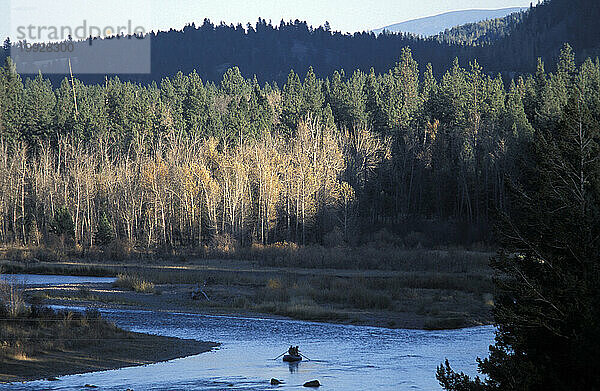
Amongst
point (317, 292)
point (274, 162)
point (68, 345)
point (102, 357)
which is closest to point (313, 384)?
point (102, 357)

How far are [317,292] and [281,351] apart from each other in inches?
614

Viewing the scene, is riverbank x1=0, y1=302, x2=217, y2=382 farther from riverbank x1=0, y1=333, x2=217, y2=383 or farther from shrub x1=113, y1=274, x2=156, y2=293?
shrub x1=113, y1=274, x2=156, y2=293

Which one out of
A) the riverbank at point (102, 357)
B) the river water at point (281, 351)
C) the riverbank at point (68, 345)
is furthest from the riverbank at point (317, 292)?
the riverbank at point (102, 357)

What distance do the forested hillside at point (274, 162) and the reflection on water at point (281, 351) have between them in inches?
1255

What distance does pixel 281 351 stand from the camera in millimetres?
31188

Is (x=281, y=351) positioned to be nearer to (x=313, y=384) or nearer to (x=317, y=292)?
(x=313, y=384)

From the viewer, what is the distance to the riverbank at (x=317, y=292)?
41312 millimetres

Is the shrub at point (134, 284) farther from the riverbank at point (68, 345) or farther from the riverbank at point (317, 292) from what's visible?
the riverbank at point (68, 345)

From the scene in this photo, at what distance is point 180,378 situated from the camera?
82.9ft

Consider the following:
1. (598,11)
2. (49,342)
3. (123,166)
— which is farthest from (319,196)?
(598,11)

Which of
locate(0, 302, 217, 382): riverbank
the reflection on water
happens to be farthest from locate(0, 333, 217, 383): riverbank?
the reflection on water

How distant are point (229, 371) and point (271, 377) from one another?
74.2 inches

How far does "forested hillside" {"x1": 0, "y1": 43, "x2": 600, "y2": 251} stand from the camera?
75.6 metres

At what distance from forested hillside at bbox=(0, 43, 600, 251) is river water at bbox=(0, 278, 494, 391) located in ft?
104
